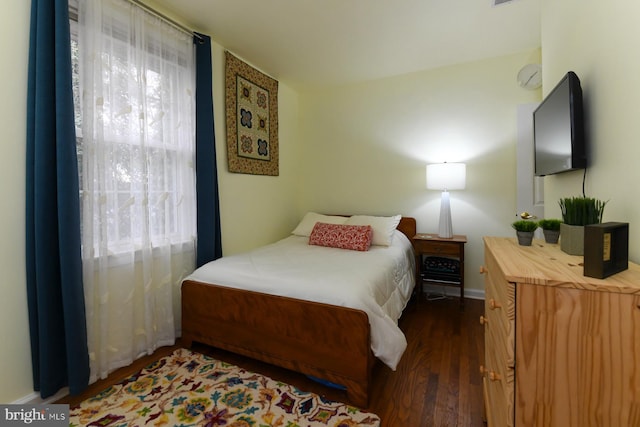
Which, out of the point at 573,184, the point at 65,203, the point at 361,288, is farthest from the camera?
the point at 361,288

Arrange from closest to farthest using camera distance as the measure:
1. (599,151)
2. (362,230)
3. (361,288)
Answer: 1. (599,151)
2. (361,288)
3. (362,230)

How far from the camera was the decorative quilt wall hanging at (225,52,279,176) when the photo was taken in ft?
8.82

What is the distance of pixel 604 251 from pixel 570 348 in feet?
0.84

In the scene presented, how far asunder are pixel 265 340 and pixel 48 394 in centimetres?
114

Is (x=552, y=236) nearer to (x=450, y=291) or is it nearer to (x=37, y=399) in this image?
(x=450, y=291)

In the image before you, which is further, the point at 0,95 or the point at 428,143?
the point at 428,143

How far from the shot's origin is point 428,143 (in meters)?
3.13

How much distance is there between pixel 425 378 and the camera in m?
1.71

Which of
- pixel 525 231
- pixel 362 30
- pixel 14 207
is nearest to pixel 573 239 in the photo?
pixel 525 231

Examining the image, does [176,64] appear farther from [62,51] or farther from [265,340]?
[265,340]

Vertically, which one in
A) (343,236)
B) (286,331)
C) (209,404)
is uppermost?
(343,236)

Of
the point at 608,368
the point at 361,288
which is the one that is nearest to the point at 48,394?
the point at 361,288

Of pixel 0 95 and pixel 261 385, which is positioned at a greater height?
pixel 0 95

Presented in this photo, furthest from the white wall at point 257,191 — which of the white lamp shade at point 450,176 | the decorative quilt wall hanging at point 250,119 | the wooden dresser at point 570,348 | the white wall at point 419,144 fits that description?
the wooden dresser at point 570,348
